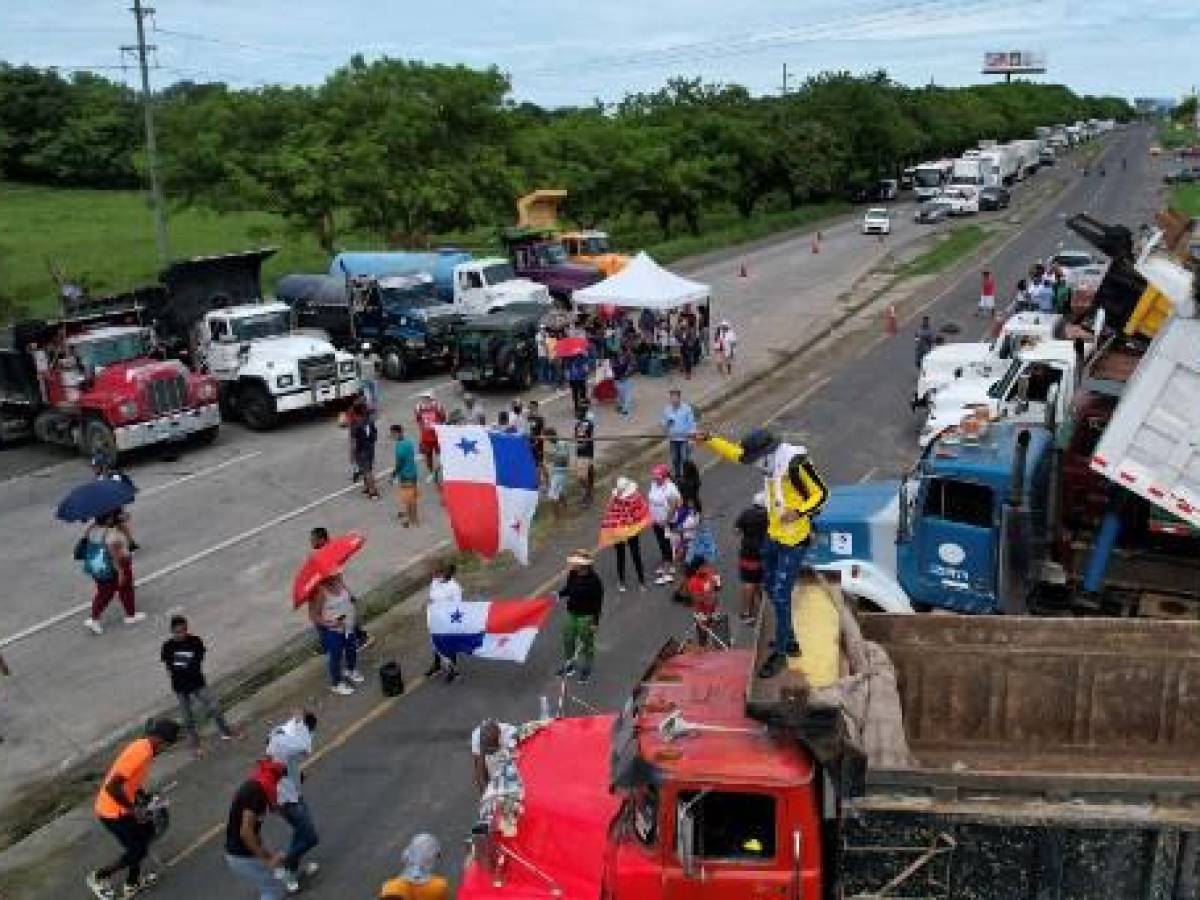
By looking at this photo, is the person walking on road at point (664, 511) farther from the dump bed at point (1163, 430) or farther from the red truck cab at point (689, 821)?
the red truck cab at point (689, 821)

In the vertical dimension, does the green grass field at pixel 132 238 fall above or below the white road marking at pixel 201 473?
above

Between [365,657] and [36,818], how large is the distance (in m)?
4.08

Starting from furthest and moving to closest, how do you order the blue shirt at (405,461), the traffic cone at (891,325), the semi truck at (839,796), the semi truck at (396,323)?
the traffic cone at (891,325)
the semi truck at (396,323)
the blue shirt at (405,461)
the semi truck at (839,796)

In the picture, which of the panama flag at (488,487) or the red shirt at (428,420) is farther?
the red shirt at (428,420)

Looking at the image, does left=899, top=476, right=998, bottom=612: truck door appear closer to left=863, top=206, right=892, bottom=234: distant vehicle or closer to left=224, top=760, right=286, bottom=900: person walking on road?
left=224, top=760, right=286, bottom=900: person walking on road

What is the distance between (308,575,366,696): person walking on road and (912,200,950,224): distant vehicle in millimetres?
59034

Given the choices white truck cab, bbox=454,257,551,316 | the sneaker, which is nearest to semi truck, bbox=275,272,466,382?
white truck cab, bbox=454,257,551,316

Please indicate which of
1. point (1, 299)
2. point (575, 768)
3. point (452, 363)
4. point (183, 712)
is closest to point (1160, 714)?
point (575, 768)

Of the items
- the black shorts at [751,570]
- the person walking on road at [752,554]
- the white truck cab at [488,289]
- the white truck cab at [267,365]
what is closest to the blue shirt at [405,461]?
the person walking on road at [752,554]

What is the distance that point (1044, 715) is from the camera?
28.3 ft

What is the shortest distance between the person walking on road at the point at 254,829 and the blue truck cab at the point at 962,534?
18.8ft

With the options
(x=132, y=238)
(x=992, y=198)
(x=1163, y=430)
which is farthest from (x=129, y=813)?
(x=992, y=198)

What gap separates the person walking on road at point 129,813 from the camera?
9.64 meters

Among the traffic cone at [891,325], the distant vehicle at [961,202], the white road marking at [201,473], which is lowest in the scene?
the white road marking at [201,473]
